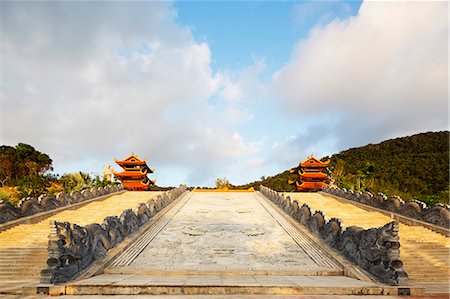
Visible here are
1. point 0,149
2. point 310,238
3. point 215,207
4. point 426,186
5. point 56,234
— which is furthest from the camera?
point 0,149

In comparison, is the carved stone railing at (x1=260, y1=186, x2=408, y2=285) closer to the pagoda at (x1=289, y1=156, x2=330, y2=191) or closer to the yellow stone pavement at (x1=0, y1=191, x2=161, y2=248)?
the yellow stone pavement at (x1=0, y1=191, x2=161, y2=248)

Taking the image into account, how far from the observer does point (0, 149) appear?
181 ft

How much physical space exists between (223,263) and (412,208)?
9.89m

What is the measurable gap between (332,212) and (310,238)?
20.1 feet

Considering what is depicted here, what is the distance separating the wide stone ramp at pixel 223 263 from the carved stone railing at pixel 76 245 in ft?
Answer: 1.43

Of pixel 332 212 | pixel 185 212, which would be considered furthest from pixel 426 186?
pixel 185 212

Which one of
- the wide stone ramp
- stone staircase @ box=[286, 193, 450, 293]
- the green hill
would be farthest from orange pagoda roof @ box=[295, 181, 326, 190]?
the wide stone ramp

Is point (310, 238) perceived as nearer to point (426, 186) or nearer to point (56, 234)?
point (56, 234)

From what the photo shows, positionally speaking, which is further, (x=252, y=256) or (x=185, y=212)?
(x=185, y=212)

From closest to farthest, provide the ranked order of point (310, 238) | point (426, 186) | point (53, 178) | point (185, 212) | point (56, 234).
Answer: point (56, 234)
point (310, 238)
point (185, 212)
point (426, 186)
point (53, 178)

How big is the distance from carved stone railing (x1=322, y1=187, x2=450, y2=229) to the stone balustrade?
→ 16206mm

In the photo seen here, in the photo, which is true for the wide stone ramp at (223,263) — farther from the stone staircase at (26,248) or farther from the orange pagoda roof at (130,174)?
the orange pagoda roof at (130,174)

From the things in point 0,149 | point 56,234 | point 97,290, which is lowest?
point 97,290

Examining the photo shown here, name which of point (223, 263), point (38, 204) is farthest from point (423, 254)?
point (38, 204)
